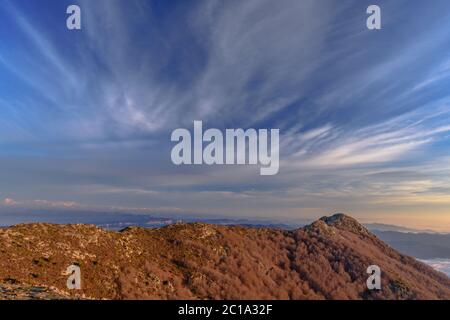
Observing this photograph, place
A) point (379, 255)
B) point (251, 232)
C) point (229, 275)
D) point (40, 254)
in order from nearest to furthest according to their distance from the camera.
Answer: point (40, 254)
point (229, 275)
point (251, 232)
point (379, 255)

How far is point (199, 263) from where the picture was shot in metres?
56.8

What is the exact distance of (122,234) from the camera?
2281 inches

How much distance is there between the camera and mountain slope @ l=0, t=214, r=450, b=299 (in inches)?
1711

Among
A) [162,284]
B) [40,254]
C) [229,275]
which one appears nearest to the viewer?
[40,254]

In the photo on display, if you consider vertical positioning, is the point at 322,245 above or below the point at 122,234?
A: below

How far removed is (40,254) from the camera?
1734 inches

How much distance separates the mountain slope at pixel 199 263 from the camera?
43469 millimetres

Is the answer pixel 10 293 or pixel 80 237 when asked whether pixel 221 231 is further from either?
pixel 10 293

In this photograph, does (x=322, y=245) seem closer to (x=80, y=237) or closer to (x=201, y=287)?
(x=201, y=287)

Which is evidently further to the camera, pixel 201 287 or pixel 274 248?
pixel 274 248

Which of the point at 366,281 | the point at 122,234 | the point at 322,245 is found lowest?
the point at 366,281

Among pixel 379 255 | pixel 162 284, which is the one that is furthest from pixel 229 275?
pixel 379 255

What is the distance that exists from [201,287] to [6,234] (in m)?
27.6
